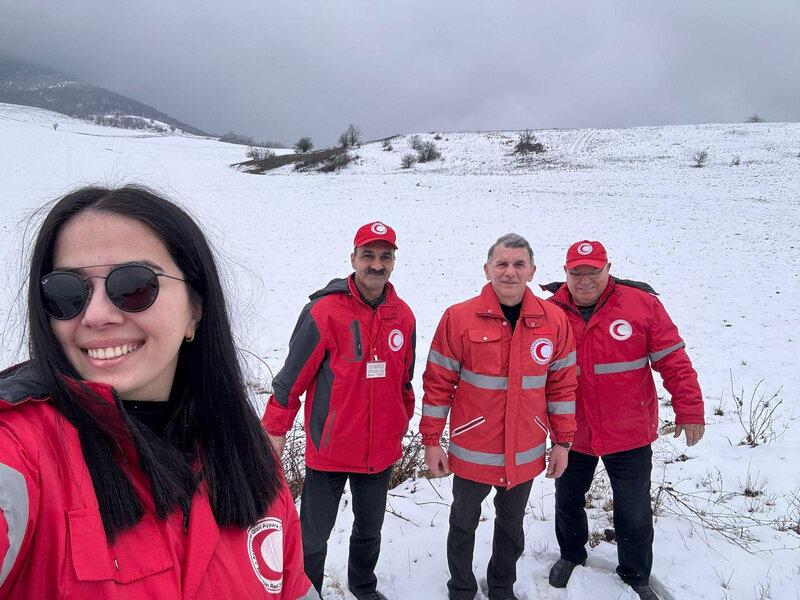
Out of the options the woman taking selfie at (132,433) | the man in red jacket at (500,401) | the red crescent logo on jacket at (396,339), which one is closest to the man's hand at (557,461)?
the man in red jacket at (500,401)

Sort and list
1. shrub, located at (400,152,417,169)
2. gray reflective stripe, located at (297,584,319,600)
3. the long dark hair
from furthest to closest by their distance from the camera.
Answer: shrub, located at (400,152,417,169), gray reflective stripe, located at (297,584,319,600), the long dark hair

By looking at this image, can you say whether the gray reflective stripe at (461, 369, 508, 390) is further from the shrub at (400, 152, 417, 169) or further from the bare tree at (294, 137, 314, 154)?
the bare tree at (294, 137, 314, 154)

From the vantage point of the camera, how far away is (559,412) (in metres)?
2.68

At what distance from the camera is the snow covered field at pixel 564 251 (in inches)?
123

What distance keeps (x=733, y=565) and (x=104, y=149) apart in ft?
140

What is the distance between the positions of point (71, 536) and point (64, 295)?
22.5 inches

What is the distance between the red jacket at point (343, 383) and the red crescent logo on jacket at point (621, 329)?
1.42 metres

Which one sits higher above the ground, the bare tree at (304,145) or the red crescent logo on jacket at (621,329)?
the bare tree at (304,145)

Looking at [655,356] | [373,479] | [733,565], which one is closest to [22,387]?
[373,479]

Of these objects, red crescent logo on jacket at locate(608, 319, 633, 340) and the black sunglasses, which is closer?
the black sunglasses

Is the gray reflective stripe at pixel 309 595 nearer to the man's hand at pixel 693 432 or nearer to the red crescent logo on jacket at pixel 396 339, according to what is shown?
the red crescent logo on jacket at pixel 396 339

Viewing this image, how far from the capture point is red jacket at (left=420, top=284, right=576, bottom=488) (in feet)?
8.39


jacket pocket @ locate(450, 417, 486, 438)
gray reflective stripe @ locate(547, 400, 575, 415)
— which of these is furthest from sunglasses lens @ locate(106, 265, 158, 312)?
gray reflective stripe @ locate(547, 400, 575, 415)

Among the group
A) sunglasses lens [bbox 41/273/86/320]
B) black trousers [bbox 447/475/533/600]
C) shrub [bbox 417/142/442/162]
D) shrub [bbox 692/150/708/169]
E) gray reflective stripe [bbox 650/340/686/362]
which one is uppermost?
shrub [bbox 417/142/442/162]
